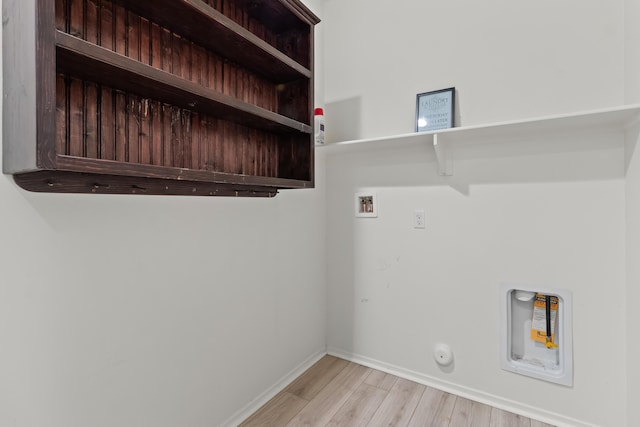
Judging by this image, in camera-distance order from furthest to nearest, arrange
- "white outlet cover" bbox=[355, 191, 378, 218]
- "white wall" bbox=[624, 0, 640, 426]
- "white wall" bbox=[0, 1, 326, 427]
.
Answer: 1. "white outlet cover" bbox=[355, 191, 378, 218]
2. "white wall" bbox=[624, 0, 640, 426]
3. "white wall" bbox=[0, 1, 326, 427]

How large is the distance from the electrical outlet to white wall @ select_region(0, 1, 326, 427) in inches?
29.2

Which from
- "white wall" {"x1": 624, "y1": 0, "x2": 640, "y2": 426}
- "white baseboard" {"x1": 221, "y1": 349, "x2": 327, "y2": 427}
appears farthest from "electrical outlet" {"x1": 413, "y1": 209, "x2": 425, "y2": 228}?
"white baseboard" {"x1": 221, "y1": 349, "x2": 327, "y2": 427}

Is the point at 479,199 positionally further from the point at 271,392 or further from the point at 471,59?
the point at 271,392

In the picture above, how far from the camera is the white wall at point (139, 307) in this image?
2.92ft

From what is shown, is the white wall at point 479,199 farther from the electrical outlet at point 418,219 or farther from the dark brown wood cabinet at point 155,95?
the dark brown wood cabinet at point 155,95

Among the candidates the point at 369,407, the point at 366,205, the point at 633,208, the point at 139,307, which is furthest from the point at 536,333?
the point at 139,307

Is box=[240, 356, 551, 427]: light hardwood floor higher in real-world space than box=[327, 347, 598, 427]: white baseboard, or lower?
lower

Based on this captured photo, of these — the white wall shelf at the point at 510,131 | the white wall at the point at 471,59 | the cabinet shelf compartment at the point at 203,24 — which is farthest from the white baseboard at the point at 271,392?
the cabinet shelf compartment at the point at 203,24

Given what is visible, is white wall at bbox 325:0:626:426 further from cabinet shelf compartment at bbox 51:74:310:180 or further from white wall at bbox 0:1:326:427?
cabinet shelf compartment at bbox 51:74:310:180

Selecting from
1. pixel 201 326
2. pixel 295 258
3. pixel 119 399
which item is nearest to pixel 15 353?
pixel 119 399

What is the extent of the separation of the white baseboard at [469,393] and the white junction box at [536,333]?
17 cm

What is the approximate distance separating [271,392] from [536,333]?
55.4 inches

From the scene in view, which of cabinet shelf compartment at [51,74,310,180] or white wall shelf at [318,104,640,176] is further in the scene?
white wall shelf at [318,104,640,176]

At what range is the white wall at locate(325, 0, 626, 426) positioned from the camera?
4.64 feet
